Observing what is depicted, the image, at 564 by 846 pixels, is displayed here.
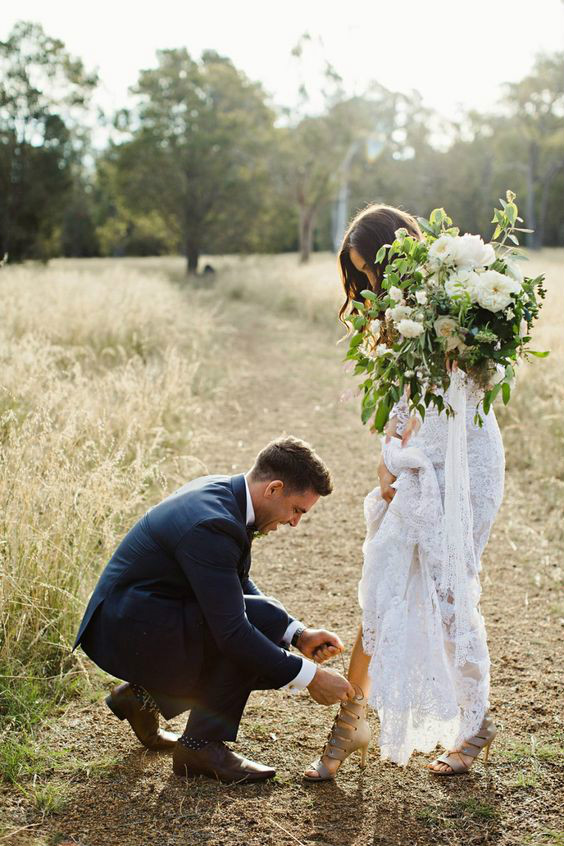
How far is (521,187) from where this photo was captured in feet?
173

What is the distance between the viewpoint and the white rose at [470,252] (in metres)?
2.42

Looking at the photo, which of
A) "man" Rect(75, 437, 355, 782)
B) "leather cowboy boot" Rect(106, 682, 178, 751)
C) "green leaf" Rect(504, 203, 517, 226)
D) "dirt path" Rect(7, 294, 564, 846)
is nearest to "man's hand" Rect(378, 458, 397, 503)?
"man" Rect(75, 437, 355, 782)

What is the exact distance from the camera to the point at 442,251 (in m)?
2.43

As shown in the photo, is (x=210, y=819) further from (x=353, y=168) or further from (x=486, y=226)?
(x=486, y=226)

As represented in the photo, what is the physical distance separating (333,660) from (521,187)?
53793mm

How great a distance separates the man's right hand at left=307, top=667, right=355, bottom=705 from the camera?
271cm

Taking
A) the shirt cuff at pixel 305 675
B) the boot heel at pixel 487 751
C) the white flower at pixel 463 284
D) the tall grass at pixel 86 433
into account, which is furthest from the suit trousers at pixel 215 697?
the white flower at pixel 463 284

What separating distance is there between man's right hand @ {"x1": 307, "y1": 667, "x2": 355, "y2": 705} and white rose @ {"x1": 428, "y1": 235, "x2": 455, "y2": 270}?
136 cm

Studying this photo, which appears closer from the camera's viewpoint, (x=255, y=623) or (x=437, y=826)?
(x=437, y=826)

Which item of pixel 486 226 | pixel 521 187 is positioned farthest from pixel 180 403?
pixel 521 187

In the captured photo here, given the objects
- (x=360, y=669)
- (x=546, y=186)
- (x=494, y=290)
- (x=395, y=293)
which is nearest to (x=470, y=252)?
(x=494, y=290)

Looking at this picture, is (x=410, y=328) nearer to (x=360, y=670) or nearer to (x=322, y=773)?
(x=360, y=670)

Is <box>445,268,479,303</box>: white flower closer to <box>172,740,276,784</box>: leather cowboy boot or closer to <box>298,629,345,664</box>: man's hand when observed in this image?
<box>298,629,345,664</box>: man's hand

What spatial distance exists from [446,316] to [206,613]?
3.87 feet
